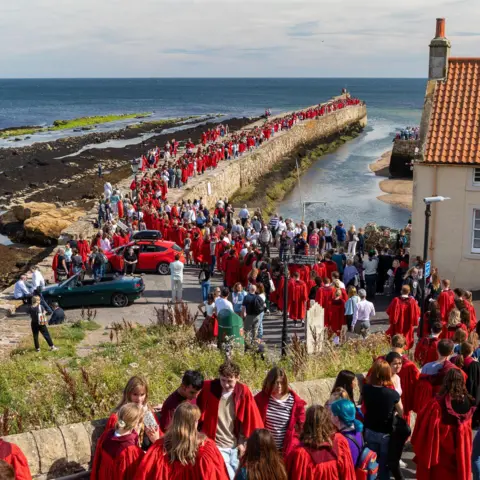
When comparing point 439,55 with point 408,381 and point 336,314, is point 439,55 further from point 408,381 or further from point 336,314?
point 408,381

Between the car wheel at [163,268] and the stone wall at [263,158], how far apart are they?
32.7 ft

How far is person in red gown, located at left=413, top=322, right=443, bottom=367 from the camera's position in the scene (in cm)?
957

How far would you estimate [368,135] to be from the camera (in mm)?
84562

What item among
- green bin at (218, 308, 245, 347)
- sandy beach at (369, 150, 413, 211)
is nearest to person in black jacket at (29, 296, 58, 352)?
green bin at (218, 308, 245, 347)

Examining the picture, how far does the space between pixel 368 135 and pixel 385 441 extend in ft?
263

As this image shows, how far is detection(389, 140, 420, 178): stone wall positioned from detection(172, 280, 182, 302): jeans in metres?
33.4

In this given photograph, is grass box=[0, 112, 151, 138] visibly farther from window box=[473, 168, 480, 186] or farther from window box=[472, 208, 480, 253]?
window box=[472, 208, 480, 253]

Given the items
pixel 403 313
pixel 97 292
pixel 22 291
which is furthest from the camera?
pixel 22 291

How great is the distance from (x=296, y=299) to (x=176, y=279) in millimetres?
3592

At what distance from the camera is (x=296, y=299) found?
1611 centimetres

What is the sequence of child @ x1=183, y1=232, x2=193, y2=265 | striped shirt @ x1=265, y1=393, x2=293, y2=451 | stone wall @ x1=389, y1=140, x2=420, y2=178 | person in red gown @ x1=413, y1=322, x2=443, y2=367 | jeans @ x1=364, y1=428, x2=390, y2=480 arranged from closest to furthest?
striped shirt @ x1=265, y1=393, x2=293, y2=451
jeans @ x1=364, y1=428, x2=390, y2=480
person in red gown @ x1=413, y1=322, x2=443, y2=367
child @ x1=183, y1=232, x2=193, y2=265
stone wall @ x1=389, y1=140, x2=420, y2=178

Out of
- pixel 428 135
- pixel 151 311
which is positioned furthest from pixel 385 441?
pixel 428 135

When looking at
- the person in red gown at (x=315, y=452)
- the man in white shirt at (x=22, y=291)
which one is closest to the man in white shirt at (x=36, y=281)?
the man in white shirt at (x=22, y=291)

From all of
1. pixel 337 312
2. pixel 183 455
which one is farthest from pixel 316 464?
pixel 337 312
